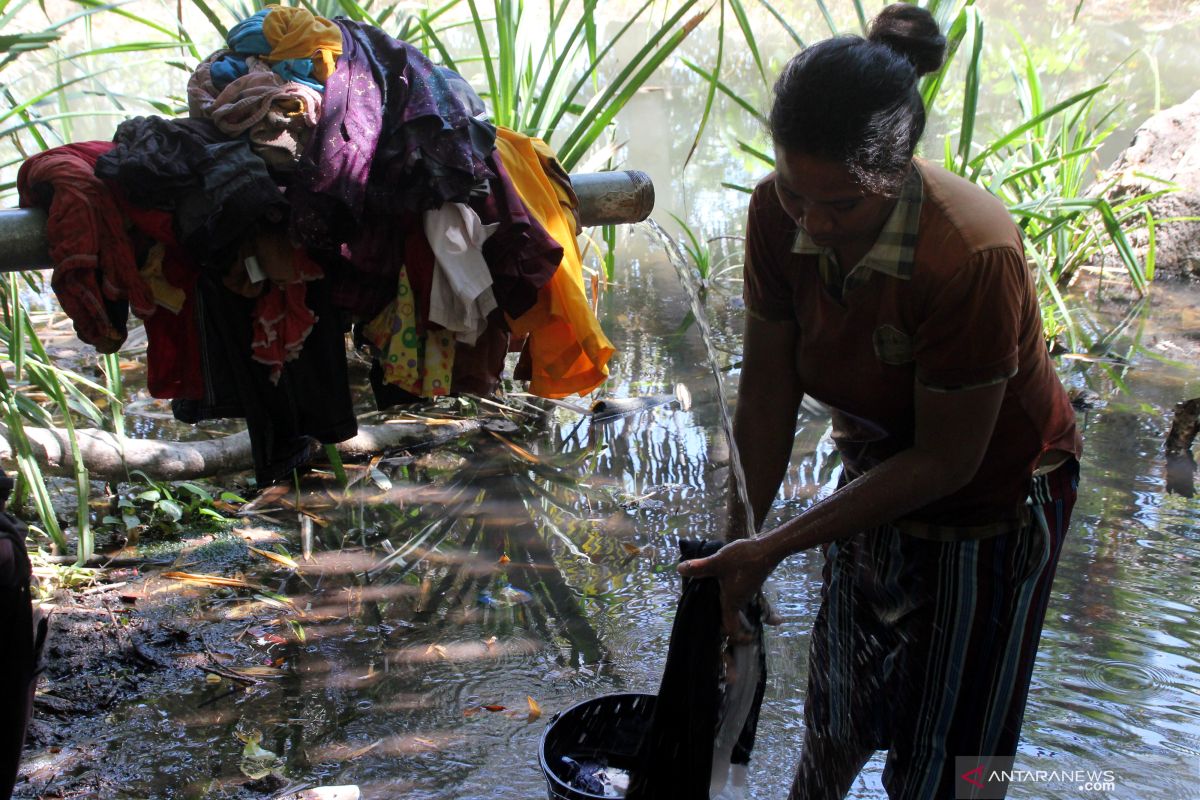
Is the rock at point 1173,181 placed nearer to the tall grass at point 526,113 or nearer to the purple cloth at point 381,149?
the tall grass at point 526,113

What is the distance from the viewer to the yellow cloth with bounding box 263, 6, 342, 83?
197 cm

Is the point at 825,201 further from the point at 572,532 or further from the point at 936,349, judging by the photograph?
the point at 572,532

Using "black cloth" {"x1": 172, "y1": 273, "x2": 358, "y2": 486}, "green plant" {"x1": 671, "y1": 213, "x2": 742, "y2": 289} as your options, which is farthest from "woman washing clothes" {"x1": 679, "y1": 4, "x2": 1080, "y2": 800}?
"green plant" {"x1": 671, "y1": 213, "x2": 742, "y2": 289}

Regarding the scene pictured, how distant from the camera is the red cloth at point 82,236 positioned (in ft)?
5.62

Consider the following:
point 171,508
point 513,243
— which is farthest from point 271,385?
point 171,508

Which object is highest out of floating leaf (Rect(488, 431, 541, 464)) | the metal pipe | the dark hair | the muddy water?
the dark hair

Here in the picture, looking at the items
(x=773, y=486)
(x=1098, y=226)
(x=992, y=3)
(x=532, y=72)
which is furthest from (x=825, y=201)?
(x=992, y=3)

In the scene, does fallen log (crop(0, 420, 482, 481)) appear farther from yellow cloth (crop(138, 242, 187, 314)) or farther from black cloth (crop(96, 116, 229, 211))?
black cloth (crop(96, 116, 229, 211))

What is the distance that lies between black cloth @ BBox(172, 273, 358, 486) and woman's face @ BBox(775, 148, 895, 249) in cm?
99

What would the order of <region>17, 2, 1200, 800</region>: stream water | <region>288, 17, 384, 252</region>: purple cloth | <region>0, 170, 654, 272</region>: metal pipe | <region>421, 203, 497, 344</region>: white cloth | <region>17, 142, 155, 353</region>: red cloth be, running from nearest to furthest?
<region>17, 142, 155, 353</region>: red cloth → <region>288, 17, 384, 252</region>: purple cloth → <region>421, 203, 497, 344</region>: white cloth → <region>0, 170, 654, 272</region>: metal pipe → <region>17, 2, 1200, 800</region>: stream water

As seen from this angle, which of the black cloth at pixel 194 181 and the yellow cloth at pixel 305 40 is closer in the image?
the black cloth at pixel 194 181

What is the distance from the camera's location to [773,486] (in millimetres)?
1896

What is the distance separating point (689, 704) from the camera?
5.17 feet

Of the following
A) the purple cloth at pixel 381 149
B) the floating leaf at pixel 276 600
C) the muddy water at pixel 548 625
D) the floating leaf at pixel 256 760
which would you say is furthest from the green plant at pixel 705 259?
the floating leaf at pixel 256 760
